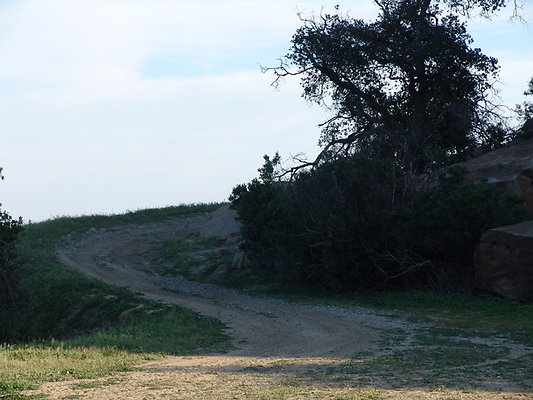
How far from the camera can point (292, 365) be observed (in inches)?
585

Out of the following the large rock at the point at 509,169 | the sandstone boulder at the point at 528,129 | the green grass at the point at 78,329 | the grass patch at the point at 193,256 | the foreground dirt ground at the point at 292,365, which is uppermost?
the sandstone boulder at the point at 528,129

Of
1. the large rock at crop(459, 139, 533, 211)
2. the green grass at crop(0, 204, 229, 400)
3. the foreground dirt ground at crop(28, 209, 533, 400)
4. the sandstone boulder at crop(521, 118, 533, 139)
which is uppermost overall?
the sandstone boulder at crop(521, 118, 533, 139)

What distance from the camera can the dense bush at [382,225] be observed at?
26.9m

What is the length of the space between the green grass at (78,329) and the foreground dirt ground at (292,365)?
0.78m

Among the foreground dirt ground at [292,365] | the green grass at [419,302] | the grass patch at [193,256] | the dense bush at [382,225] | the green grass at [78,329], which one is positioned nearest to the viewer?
the foreground dirt ground at [292,365]

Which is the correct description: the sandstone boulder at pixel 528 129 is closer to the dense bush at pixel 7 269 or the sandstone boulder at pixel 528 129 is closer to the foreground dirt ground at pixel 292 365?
the foreground dirt ground at pixel 292 365

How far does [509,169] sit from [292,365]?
18.9m

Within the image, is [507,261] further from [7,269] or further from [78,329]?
[7,269]

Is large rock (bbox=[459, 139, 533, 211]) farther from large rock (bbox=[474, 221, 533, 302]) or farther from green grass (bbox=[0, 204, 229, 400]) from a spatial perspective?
green grass (bbox=[0, 204, 229, 400])

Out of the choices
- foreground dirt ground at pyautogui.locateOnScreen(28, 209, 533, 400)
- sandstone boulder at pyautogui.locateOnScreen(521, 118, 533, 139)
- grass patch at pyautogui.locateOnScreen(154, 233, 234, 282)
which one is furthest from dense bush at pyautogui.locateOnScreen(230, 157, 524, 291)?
sandstone boulder at pyautogui.locateOnScreen(521, 118, 533, 139)

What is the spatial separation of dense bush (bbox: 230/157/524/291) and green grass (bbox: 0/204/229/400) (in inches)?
259

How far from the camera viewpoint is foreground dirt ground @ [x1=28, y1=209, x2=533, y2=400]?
39.2 ft

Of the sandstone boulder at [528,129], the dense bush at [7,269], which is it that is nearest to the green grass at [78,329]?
the dense bush at [7,269]

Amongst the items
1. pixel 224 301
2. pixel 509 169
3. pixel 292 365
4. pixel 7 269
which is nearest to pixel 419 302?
pixel 224 301
